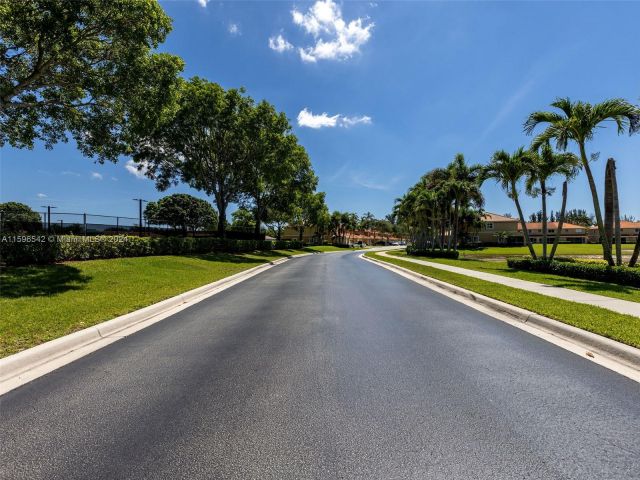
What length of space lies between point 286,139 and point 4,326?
1046 inches

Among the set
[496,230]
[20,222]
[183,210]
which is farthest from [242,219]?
[20,222]

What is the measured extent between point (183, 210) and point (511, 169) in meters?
79.1

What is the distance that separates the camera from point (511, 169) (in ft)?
70.4

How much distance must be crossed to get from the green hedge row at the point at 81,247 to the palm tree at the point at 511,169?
66.3 ft

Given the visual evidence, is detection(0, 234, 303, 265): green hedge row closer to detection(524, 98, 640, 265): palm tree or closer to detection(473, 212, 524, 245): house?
detection(524, 98, 640, 265): palm tree

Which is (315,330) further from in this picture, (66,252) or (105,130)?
(105,130)

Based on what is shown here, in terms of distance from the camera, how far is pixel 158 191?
32031 mm

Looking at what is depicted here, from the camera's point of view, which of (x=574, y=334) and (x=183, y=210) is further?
(x=183, y=210)

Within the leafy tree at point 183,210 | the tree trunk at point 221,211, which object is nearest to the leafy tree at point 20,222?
the tree trunk at point 221,211

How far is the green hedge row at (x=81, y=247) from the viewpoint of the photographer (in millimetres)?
12232

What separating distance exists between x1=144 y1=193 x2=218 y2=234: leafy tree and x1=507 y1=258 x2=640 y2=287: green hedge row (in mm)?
75444

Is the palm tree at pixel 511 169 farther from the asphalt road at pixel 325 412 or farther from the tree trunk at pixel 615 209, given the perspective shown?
the asphalt road at pixel 325 412

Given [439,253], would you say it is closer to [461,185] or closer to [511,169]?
[461,185]

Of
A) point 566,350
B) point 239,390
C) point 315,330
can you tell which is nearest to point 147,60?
point 315,330
